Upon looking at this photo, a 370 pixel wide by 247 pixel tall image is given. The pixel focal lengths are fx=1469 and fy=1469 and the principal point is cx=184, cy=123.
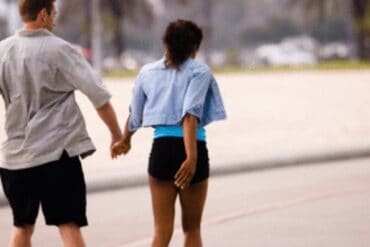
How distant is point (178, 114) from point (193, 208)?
540 millimetres

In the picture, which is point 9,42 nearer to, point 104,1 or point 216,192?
point 216,192

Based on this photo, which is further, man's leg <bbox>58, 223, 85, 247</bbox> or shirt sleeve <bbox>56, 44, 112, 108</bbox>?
man's leg <bbox>58, 223, 85, 247</bbox>

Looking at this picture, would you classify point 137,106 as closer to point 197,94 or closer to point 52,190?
point 197,94

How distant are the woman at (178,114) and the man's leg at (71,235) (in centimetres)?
56

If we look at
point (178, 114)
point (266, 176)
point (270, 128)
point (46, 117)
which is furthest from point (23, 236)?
point (270, 128)

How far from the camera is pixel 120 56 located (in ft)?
294

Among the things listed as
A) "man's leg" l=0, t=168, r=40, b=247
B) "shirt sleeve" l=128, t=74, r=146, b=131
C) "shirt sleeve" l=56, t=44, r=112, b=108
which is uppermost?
"shirt sleeve" l=56, t=44, r=112, b=108

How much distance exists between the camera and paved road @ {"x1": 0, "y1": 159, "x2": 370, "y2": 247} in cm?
1092

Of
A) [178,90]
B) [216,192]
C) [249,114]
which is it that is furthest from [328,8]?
[178,90]

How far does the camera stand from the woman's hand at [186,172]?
7531 mm

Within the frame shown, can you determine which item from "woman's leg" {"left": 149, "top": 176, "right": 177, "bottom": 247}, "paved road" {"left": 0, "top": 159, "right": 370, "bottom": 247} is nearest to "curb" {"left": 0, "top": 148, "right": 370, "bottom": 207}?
"paved road" {"left": 0, "top": 159, "right": 370, "bottom": 247}

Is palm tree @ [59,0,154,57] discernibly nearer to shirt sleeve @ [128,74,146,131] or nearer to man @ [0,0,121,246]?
shirt sleeve @ [128,74,146,131]

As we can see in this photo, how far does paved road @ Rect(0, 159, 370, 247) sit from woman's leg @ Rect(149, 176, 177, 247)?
2672 millimetres

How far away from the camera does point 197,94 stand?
24.9 feet
